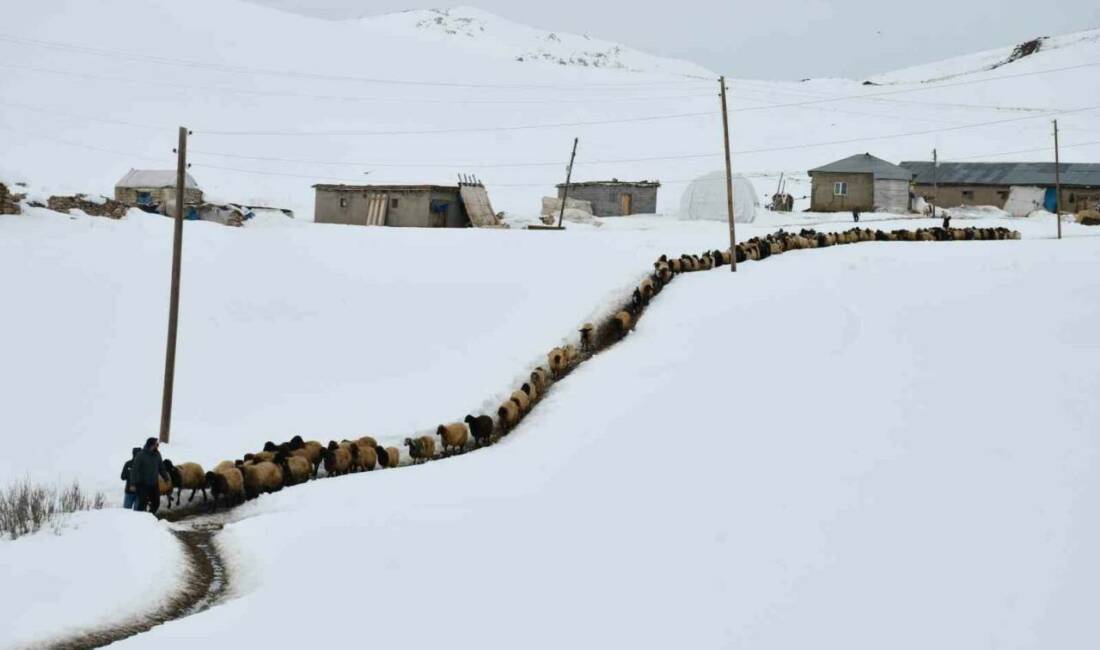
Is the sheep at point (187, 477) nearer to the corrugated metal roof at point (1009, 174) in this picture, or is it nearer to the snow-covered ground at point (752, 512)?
the snow-covered ground at point (752, 512)

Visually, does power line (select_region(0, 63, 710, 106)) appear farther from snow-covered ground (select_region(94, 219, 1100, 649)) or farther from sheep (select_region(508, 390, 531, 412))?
sheep (select_region(508, 390, 531, 412))

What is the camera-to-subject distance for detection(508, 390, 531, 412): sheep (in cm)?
2489

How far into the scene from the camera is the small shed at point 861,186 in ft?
200

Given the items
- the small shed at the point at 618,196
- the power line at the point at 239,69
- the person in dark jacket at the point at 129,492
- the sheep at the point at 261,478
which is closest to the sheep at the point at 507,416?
the sheep at the point at 261,478

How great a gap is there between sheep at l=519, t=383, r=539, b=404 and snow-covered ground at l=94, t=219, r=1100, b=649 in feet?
1.30

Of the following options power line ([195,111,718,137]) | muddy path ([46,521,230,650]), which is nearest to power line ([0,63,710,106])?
power line ([195,111,718,137])

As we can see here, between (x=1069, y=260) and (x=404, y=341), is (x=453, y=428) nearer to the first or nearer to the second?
(x=404, y=341)

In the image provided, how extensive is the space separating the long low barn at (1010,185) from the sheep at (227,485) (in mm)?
55134

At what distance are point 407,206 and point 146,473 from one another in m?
33.1

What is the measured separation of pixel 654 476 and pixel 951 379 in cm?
683

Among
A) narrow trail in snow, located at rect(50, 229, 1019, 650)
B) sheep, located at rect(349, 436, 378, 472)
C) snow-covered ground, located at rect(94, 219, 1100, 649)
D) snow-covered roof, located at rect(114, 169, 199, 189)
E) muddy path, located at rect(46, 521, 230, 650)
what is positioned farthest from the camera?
snow-covered roof, located at rect(114, 169, 199, 189)

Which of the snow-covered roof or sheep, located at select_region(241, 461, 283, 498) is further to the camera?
the snow-covered roof

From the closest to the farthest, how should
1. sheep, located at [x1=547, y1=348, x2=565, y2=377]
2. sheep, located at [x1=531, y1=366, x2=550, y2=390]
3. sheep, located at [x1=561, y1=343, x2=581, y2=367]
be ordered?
sheep, located at [x1=531, y1=366, x2=550, y2=390], sheep, located at [x1=547, y1=348, x2=565, y2=377], sheep, located at [x1=561, y1=343, x2=581, y2=367]

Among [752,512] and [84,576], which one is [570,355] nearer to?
[752,512]
